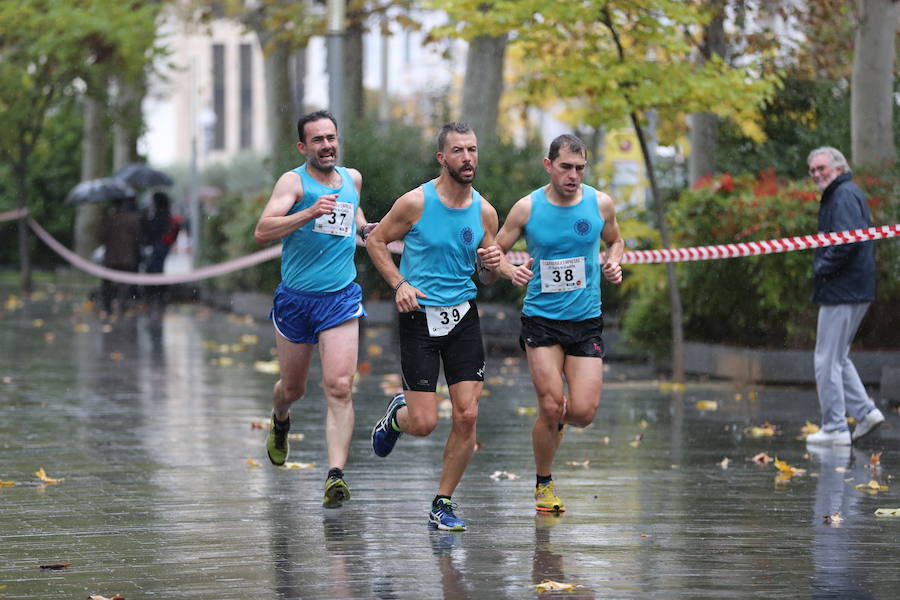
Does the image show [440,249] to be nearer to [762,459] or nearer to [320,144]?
[320,144]

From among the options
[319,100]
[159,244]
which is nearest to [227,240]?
[159,244]

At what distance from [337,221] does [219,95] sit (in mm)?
109321

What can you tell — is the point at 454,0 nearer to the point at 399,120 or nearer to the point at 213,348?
the point at 213,348

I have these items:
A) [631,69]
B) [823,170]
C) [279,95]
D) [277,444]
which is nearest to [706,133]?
[631,69]

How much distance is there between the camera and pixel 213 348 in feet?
64.1

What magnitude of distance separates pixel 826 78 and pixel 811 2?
1.69 metres

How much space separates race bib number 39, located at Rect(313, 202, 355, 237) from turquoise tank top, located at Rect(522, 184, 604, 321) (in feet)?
3.10

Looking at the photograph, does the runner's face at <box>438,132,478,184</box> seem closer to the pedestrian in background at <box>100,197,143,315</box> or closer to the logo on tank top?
the logo on tank top

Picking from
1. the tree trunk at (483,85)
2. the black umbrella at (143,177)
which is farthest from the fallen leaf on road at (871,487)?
the black umbrella at (143,177)

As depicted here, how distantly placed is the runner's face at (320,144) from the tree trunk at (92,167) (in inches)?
1088

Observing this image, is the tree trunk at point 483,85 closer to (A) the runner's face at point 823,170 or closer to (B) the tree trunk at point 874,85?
(B) the tree trunk at point 874,85

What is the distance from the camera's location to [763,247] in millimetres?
13258

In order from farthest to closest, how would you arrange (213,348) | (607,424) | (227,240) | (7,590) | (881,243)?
(227,240), (213,348), (881,243), (607,424), (7,590)

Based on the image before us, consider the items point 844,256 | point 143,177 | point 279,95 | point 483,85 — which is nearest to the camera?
point 844,256
